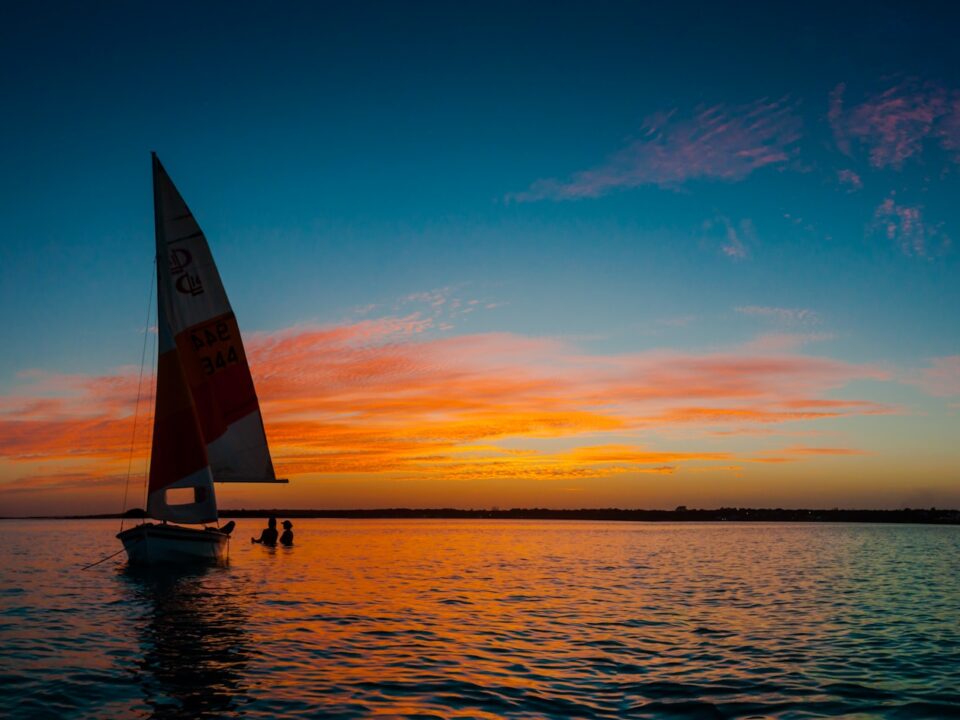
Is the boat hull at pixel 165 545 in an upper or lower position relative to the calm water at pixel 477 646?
upper

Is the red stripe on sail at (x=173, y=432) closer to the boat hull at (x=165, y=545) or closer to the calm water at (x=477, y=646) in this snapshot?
the boat hull at (x=165, y=545)

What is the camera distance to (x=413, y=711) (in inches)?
521

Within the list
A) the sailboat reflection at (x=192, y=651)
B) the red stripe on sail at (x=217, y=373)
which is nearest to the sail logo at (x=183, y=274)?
the red stripe on sail at (x=217, y=373)

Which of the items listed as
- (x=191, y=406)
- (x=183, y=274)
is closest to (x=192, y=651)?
(x=191, y=406)

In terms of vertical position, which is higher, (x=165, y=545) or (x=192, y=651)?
(x=165, y=545)

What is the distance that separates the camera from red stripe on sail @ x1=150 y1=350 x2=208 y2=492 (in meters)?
38.4

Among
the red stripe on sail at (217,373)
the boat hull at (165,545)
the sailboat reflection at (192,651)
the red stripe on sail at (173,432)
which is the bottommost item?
the sailboat reflection at (192,651)

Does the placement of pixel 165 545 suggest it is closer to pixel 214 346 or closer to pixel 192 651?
pixel 214 346

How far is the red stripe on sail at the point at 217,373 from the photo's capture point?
4257 centimetres

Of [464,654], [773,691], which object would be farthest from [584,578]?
[773,691]

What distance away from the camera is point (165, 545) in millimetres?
38625

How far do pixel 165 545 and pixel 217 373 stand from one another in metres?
10.0

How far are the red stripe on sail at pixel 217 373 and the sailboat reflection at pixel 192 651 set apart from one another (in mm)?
12025

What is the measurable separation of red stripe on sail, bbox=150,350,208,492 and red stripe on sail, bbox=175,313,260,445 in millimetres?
2967
